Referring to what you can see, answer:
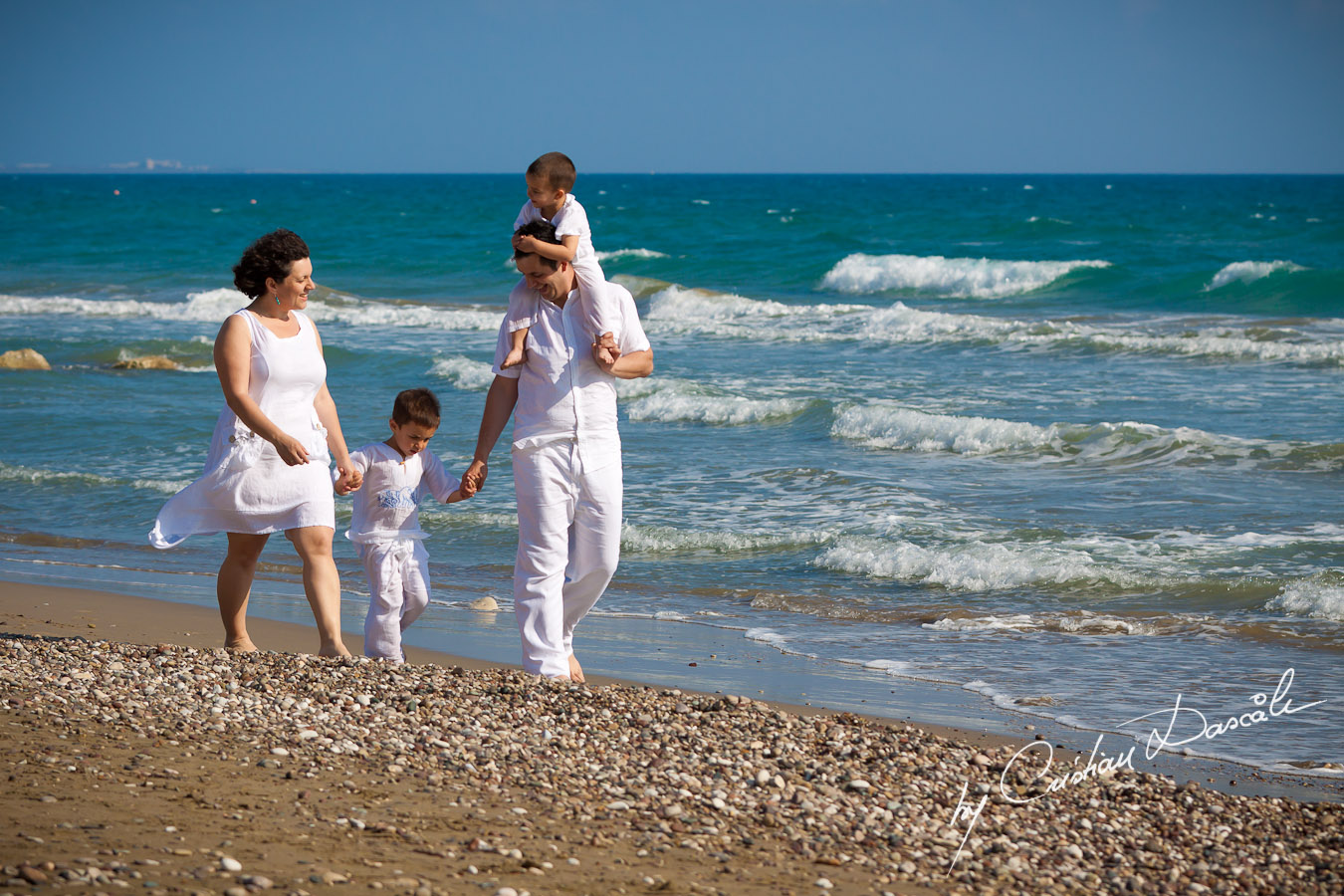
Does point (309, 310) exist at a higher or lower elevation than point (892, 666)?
higher

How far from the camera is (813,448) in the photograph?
1183 cm

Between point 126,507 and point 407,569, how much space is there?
5554 millimetres

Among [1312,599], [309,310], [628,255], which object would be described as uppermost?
[628,255]

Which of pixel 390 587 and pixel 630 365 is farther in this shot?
pixel 390 587

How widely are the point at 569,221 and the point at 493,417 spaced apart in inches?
33.1

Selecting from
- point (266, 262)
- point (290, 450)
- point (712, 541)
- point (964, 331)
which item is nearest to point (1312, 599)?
point (712, 541)

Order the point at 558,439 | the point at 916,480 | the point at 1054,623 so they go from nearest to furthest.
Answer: the point at 558,439, the point at 1054,623, the point at 916,480

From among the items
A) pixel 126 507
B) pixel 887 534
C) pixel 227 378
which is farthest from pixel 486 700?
pixel 126 507

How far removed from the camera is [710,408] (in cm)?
1371

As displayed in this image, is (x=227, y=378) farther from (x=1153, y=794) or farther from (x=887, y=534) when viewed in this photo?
(x=887, y=534)

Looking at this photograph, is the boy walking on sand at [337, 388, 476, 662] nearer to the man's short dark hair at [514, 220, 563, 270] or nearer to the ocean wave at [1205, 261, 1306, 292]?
the man's short dark hair at [514, 220, 563, 270]

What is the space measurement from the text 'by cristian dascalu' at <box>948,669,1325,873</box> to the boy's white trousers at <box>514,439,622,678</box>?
165 centimetres

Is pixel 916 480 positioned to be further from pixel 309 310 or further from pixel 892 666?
pixel 309 310

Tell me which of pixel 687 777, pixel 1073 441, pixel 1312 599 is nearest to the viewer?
pixel 687 777
